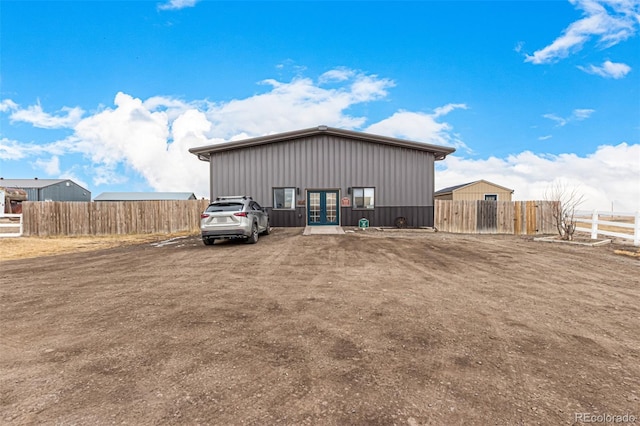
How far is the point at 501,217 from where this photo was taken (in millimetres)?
18453

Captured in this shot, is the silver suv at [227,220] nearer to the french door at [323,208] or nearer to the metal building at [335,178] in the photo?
the metal building at [335,178]

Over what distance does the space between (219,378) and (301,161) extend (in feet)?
56.1

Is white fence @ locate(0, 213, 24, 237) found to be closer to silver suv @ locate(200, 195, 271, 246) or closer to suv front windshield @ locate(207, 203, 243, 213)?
silver suv @ locate(200, 195, 271, 246)

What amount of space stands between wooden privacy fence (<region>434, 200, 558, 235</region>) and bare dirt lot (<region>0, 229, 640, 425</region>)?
1150 centimetres

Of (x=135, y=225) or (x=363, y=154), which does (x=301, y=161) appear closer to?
(x=363, y=154)

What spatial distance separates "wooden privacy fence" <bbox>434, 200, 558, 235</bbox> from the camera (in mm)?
18094

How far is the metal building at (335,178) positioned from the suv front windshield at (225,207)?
24.8 feet

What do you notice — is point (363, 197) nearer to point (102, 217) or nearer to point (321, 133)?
point (321, 133)

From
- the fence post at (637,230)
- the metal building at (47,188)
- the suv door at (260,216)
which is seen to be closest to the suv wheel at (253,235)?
the suv door at (260,216)

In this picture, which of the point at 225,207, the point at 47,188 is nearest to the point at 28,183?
the point at 47,188

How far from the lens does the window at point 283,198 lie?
19328mm

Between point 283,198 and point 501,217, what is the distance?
508 inches

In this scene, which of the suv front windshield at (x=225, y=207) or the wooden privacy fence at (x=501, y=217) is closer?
the suv front windshield at (x=225, y=207)

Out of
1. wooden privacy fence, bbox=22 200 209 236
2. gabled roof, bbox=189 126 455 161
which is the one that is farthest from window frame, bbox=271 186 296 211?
wooden privacy fence, bbox=22 200 209 236
